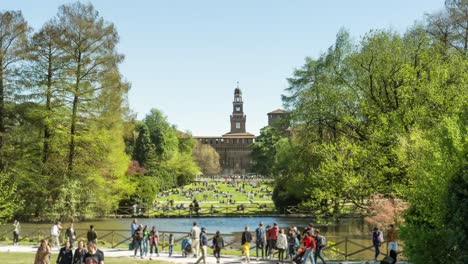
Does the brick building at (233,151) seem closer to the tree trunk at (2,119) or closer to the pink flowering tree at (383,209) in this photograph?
the tree trunk at (2,119)

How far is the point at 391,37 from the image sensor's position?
29.3m

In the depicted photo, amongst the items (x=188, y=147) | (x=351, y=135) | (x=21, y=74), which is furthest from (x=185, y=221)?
(x=188, y=147)

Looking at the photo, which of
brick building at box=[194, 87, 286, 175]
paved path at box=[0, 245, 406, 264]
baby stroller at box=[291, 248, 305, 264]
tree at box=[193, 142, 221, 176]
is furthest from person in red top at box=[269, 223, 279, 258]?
brick building at box=[194, 87, 286, 175]

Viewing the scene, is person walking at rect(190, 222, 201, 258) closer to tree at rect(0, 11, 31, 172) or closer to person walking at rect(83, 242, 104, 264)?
person walking at rect(83, 242, 104, 264)

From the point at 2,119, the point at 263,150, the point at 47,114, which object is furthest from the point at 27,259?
the point at 263,150

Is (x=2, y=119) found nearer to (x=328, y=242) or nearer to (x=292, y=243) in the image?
(x=328, y=242)

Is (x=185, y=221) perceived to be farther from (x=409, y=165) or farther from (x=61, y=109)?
(x=409, y=165)

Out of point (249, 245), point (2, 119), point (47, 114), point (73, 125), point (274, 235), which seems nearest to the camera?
point (249, 245)

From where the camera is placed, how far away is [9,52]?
38188mm

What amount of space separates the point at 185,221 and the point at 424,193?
1465 inches

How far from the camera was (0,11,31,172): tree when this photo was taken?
38188 millimetres

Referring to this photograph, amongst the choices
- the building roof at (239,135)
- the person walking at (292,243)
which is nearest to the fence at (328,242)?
the person walking at (292,243)

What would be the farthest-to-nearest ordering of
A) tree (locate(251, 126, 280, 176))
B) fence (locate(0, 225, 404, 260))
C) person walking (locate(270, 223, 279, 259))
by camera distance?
tree (locate(251, 126, 280, 176)), fence (locate(0, 225, 404, 260)), person walking (locate(270, 223, 279, 259))

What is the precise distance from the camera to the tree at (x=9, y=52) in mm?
38188
